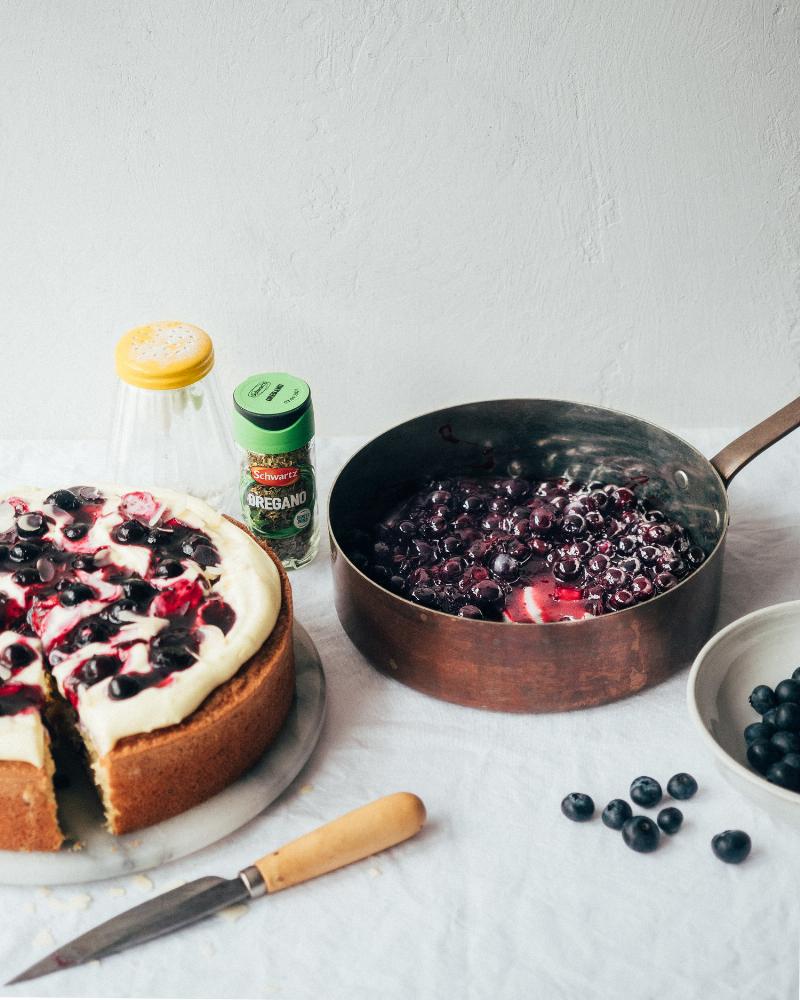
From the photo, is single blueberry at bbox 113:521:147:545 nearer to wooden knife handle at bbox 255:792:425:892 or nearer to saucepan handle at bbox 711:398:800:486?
wooden knife handle at bbox 255:792:425:892

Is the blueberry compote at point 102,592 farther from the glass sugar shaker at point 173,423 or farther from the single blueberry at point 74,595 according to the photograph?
the glass sugar shaker at point 173,423

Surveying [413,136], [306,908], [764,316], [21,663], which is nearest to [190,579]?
[21,663]

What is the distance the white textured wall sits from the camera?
5.75 ft

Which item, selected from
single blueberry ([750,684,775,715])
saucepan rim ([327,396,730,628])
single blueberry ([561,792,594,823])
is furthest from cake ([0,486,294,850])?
single blueberry ([750,684,775,715])

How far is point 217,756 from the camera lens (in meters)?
1.39

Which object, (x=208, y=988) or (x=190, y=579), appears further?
(x=190, y=579)

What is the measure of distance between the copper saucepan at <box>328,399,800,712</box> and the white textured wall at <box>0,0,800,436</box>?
25cm

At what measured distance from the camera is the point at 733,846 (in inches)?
52.2

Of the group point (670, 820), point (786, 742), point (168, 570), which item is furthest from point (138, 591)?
point (786, 742)

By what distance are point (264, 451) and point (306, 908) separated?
71cm

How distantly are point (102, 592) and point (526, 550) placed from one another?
63cm

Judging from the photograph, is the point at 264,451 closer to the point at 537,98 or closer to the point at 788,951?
the point at 537,98

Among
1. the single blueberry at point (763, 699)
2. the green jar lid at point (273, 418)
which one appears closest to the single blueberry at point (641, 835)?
the single blueberry at point (763, 699)

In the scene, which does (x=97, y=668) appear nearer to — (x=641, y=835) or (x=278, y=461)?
(x=278, y=461)
